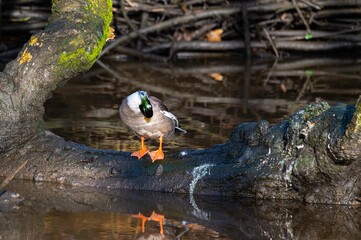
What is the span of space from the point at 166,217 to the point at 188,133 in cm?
240

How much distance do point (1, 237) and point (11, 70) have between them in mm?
1620

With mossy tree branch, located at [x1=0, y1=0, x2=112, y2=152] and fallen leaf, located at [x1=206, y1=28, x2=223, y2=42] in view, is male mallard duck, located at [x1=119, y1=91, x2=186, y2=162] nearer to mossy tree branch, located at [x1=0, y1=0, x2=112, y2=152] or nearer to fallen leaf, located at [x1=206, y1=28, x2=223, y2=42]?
mossy tree branch, located at [x1=0, y1=0, x2=112, y2=152]

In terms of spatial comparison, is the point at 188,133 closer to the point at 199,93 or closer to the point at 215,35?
the point at 199,93

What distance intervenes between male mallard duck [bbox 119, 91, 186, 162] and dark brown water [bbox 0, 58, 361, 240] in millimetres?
555

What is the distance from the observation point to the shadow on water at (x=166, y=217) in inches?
200

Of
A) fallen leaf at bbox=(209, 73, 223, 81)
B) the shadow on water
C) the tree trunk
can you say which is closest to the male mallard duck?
→ the tree trunk

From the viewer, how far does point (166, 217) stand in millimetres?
5461

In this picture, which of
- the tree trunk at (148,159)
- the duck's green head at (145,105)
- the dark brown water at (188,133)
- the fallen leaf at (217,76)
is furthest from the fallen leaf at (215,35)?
the duck's green head at (145,105)

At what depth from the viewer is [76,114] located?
8.78m

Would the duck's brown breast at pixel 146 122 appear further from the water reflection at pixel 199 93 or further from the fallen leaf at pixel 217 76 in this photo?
the fallen leaf at pixel 217 76

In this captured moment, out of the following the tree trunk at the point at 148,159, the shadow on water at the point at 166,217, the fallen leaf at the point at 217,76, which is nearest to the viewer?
the shadow on water at the point at 166,217

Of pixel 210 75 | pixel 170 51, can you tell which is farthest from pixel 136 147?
pixel 170 51

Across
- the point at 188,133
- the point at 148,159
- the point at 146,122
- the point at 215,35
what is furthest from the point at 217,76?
the point at 148,159

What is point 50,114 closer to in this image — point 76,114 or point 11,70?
point 76,114
